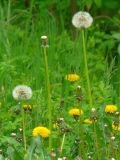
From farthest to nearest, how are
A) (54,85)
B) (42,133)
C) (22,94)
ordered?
(54,85)
(42,133)
(22,94)

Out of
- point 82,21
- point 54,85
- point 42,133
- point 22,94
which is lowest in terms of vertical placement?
point 54,85

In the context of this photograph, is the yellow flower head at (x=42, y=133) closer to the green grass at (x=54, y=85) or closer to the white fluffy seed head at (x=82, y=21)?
the green grass at (x=54, y=85)

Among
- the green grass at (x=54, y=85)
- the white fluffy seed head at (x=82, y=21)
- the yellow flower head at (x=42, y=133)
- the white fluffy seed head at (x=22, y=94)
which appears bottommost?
the green grass at (x=54, y=85)

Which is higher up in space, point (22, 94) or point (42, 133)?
point (22, 94)

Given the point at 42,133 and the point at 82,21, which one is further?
the point at 42,133

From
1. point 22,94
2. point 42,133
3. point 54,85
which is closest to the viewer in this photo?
point 22,94

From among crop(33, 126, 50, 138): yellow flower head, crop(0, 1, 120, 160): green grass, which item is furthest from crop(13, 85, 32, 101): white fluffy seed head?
crop(33, 126, 50, 138): yellow flower head

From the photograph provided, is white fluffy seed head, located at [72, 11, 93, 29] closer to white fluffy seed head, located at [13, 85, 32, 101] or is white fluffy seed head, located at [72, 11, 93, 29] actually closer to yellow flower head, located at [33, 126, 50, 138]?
white fluffy seed head, located at [13, 85, 32, 101]

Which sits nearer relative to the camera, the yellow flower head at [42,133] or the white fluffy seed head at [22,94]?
the white fluffy seed head at [22,94]

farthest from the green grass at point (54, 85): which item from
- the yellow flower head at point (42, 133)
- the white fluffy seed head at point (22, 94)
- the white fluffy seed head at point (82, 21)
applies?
the white fluffy seed head at point (82, 21)

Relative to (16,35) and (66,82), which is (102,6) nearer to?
(16,35)

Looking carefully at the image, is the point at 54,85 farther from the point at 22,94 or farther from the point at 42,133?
the point at 22,94

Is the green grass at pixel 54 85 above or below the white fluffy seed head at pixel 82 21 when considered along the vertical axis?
below

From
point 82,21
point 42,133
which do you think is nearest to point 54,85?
point 42,133
